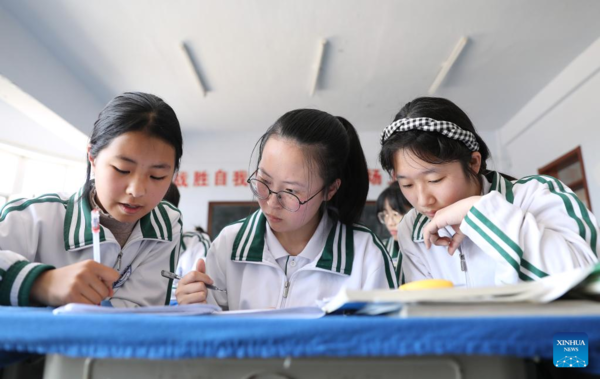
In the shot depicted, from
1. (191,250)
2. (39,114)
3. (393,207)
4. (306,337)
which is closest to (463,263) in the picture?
(306,337)

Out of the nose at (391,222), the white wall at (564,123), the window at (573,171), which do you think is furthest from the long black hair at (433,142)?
the window at (573,171)

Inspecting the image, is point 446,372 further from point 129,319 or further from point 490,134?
point 490,134

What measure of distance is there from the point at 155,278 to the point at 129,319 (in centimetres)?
73

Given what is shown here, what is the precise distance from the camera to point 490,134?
17.0ft

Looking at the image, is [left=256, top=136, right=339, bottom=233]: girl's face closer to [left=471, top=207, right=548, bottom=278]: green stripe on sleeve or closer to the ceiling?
[left=471, top=207, right=548, bottom=278]: green stripe on sleeve

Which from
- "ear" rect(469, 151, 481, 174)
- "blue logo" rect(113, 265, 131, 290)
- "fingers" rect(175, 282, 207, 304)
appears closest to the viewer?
"fingers" rect(175, 282, 207, 304)

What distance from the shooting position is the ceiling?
2850 millimetres

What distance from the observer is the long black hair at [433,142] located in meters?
1.01

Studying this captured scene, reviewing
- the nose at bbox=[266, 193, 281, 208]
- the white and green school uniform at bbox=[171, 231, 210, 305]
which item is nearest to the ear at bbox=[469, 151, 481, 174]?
the nose at bbox=[266, 193, 281, 208]

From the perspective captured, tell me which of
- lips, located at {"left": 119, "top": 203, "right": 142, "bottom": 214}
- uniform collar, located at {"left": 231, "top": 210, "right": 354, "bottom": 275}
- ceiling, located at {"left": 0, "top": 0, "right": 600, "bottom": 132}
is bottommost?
uniform collar, located at {"left": 231, "top": 210, "right": 354, "bottom": 275}

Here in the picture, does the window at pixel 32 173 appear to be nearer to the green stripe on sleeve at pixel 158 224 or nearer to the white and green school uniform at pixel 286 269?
the green stripe on sleeve at pixel 158 224

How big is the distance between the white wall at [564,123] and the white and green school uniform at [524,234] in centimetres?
298

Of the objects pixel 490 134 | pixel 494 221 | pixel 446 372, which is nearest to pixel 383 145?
pixel 494 221

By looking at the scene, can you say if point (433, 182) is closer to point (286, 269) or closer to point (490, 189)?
point (490, 189)
